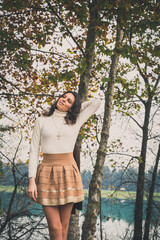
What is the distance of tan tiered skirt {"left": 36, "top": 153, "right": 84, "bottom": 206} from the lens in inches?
88.0

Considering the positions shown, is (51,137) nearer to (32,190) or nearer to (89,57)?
(32,190)

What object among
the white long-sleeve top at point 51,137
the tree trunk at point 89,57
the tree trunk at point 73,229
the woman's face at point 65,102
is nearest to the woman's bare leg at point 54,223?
A: the white long-sleeve top at point 51,137

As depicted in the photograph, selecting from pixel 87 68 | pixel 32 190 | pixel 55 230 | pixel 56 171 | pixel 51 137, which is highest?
pixel 87 68

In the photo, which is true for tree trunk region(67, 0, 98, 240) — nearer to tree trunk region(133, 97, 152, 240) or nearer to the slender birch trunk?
the slender birch trunk

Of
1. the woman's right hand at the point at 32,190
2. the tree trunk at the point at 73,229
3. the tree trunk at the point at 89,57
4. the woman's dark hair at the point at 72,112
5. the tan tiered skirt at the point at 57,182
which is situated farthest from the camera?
the tree trunk at the point at 89,57

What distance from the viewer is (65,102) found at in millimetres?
2541

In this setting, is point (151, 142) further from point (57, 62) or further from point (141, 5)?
point (141, 5)

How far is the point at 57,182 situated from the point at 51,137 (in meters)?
0.47

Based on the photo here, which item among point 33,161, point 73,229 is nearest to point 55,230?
point 33,161

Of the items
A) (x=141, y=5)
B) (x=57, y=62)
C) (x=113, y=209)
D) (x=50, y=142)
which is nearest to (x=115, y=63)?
(x=141, y=5)

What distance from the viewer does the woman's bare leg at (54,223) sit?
221cm

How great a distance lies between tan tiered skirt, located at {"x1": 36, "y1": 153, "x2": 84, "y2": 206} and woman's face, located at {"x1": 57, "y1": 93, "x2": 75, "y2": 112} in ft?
1.77

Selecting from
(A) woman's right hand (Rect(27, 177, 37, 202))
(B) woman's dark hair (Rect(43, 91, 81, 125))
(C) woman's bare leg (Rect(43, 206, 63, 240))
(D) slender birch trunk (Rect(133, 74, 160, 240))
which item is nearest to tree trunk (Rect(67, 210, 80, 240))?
(C) woman's bare leg (Rect(43, 206, 63, 240))

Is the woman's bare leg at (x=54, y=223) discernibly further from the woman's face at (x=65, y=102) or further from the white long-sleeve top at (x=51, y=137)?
the woman's face at (x=65, y=102)
